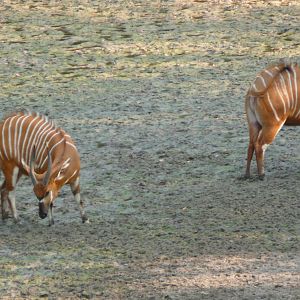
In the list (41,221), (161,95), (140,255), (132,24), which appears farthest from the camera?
(132,24)

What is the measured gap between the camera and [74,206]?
29.5ft

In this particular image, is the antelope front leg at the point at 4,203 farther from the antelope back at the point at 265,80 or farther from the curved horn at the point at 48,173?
the antelope back at the point at 265,80

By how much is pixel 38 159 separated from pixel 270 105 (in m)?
2.13

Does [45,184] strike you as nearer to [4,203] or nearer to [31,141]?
[31,141]

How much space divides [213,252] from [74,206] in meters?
1.58

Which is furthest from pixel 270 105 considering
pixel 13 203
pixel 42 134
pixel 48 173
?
pixel 13 203

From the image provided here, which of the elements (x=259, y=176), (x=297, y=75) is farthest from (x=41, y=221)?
(x=297, y=75)

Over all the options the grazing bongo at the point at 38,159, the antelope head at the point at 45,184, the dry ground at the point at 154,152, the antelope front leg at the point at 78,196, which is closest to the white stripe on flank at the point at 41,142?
the grazing bongo at the point at 38,159

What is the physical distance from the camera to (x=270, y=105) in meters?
9.28

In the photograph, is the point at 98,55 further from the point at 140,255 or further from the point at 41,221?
the point at 140,255

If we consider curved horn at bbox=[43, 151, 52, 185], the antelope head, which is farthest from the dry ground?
curved horn at bbox=[43, 151, 52, 185]

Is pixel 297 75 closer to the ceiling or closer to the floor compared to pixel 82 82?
closer to the ceiling

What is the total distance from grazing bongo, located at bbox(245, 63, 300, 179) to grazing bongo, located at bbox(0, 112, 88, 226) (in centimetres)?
177

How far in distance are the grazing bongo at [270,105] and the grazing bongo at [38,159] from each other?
1771 millimetres
